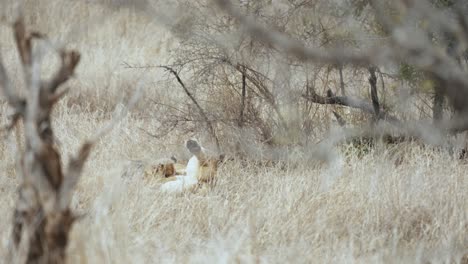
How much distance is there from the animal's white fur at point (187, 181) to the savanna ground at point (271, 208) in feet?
0.24

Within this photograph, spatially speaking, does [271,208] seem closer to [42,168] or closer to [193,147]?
[193,147]

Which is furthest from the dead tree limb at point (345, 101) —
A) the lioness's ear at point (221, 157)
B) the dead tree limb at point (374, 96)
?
the lioness's ear at point (221, 157)

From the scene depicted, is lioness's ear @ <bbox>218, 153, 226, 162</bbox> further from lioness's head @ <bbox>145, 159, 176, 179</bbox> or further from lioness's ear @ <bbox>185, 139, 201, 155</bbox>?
lioness's head @ <bbox>145, 159, 176, 179</bbox>

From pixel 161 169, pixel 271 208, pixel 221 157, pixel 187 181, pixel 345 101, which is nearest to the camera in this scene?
pixel 271 208

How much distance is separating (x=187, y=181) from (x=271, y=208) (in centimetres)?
67

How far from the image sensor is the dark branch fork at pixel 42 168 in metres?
2.37

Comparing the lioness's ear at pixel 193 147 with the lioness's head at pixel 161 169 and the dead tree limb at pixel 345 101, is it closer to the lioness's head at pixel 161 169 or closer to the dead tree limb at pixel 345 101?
the lioness's head at pixel 161 169

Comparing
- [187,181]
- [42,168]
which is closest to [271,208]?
[187,181]

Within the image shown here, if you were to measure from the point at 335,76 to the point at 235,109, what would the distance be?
40.5 inches

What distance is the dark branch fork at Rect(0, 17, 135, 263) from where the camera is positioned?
7.79 feet

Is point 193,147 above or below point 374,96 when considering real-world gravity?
below

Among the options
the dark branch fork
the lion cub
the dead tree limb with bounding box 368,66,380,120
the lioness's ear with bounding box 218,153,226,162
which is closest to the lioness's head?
the lion cub

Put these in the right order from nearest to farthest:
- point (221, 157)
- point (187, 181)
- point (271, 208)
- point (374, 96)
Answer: point (271, 208), point (187, 181), point (221, 157), point (374, 96)

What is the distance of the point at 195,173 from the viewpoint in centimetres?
462
